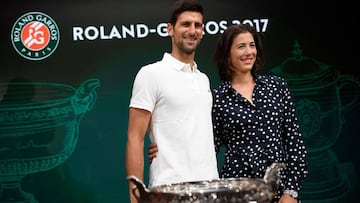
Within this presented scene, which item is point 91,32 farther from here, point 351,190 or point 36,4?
point 351,190

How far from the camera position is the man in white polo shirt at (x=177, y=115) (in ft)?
7.34

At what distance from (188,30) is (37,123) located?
2.50 metres

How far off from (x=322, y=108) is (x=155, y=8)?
1480mm

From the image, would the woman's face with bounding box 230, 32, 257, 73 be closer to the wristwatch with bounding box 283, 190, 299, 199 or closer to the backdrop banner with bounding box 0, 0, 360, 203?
the wristwatch with bounding box 283, 190, 299, 199

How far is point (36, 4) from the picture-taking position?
4.58 meters

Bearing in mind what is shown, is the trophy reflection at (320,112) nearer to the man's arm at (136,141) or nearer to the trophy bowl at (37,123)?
the trophy bowl at (37,123)

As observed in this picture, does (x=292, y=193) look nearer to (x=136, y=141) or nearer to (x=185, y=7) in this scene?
(x=136, y=141)

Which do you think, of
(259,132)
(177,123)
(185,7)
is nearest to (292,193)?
(259,132)

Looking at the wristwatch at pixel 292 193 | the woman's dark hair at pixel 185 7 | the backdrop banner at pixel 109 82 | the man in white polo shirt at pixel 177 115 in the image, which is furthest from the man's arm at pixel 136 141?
the backdrop banner at pixel 109 82

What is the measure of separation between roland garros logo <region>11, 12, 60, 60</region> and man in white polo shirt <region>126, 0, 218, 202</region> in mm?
2313

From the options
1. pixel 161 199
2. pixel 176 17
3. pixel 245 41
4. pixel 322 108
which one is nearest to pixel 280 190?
pixel 245 41

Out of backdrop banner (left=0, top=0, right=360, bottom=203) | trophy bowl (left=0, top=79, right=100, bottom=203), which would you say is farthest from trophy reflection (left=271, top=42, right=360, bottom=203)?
trophy bowl (left=0, top=79, right=100, bottom=203)

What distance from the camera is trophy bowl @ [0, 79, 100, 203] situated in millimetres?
4488

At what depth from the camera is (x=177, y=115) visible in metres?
2.26
